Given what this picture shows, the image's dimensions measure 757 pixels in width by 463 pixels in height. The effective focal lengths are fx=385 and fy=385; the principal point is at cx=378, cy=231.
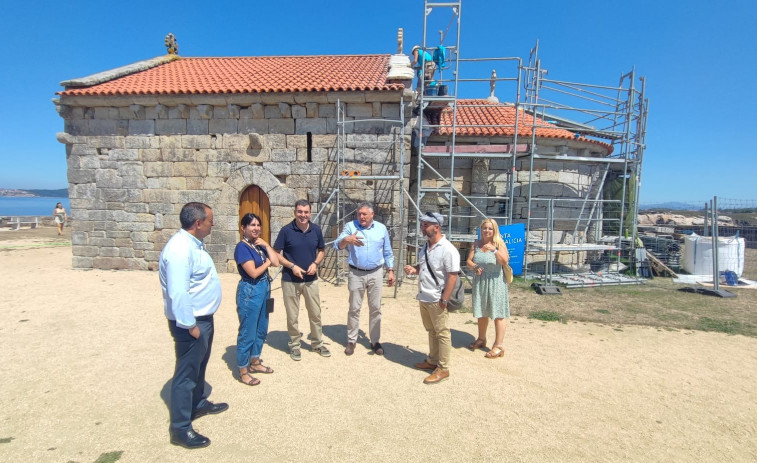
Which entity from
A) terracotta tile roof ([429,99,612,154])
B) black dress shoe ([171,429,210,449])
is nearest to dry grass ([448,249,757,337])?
terracotta tile roof ([429,99,612,154])

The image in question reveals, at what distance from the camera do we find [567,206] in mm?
10570

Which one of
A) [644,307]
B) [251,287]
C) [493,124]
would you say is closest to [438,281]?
[251,287]

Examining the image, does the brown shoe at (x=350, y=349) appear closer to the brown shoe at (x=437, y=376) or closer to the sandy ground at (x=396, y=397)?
the sandy ground at (x=396, y=397)

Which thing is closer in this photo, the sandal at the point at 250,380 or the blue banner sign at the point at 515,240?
the sandal at the point at 250,380

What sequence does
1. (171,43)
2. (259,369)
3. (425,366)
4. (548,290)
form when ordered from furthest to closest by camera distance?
(171,43) < (548,290) < (425,366) < (259,369)

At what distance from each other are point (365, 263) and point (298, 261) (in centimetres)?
78

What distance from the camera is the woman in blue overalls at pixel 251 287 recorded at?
145 inches

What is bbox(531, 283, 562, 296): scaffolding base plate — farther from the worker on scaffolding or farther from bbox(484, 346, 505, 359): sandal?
the worker on scaffolding

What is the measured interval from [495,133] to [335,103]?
414 centimetres

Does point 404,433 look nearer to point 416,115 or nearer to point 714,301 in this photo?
point 714,301

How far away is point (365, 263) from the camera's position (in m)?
4.50

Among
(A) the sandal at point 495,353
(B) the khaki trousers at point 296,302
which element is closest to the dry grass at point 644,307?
(A) the sandal at point 495,353

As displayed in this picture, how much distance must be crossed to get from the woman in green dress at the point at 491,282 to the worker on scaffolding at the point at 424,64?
6.21 meters

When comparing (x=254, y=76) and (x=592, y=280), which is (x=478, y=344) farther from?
(x=254, y=76)
